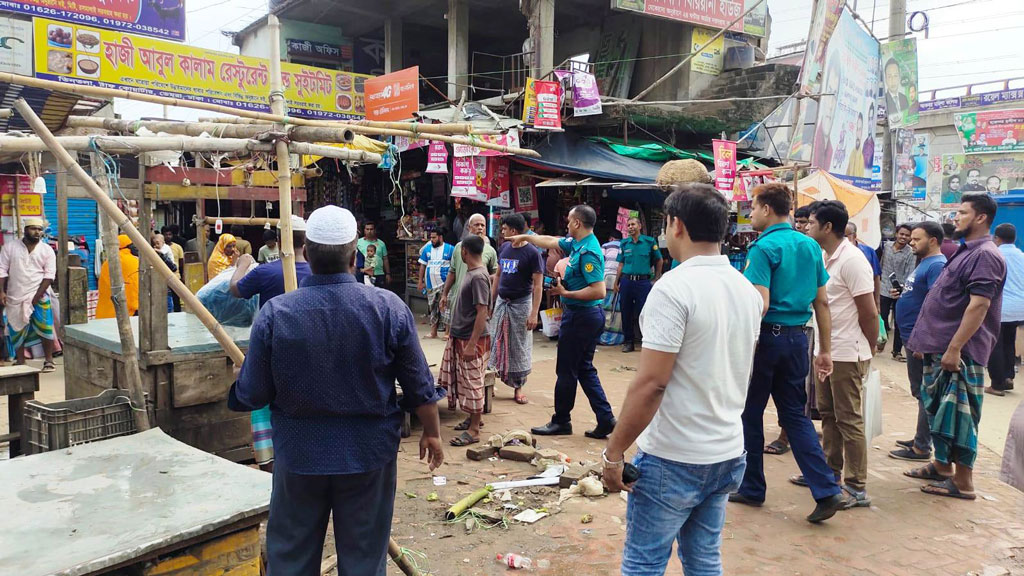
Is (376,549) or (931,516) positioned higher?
(376,549)

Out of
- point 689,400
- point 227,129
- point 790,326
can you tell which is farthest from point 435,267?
point 689,400

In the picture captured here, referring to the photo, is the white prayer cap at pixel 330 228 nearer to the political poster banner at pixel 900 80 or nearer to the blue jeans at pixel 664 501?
the blue jeans at pixel 664 501

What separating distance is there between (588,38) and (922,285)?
440 inches

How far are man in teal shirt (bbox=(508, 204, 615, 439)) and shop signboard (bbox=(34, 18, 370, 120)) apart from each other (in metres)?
8.28

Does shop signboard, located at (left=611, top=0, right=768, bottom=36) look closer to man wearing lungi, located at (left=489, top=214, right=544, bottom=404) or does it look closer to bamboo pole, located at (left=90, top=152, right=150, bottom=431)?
man wearing lungi, located at (left=489, top=214, right=544, bottom=404)

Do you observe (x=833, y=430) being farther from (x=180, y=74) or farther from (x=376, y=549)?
(x=180, y=74)

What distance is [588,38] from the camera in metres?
15.3

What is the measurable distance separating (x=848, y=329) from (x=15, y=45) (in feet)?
40.2

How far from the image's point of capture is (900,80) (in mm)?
12297

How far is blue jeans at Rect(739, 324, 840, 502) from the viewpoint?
4086 mm

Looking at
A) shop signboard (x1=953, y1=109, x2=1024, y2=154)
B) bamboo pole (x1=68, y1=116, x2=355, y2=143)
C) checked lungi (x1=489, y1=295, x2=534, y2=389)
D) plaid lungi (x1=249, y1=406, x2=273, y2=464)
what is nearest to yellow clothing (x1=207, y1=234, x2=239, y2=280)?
checked lungi (x1=489, y1=295, x2=534, y2=389)

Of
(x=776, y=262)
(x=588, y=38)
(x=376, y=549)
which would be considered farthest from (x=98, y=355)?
(x=588, y=38)

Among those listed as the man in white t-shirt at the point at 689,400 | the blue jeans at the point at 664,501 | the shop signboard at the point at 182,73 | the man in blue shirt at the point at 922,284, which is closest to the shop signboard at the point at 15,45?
the shop signboard at the point at 182,73

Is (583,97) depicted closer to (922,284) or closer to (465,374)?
(922,284)
